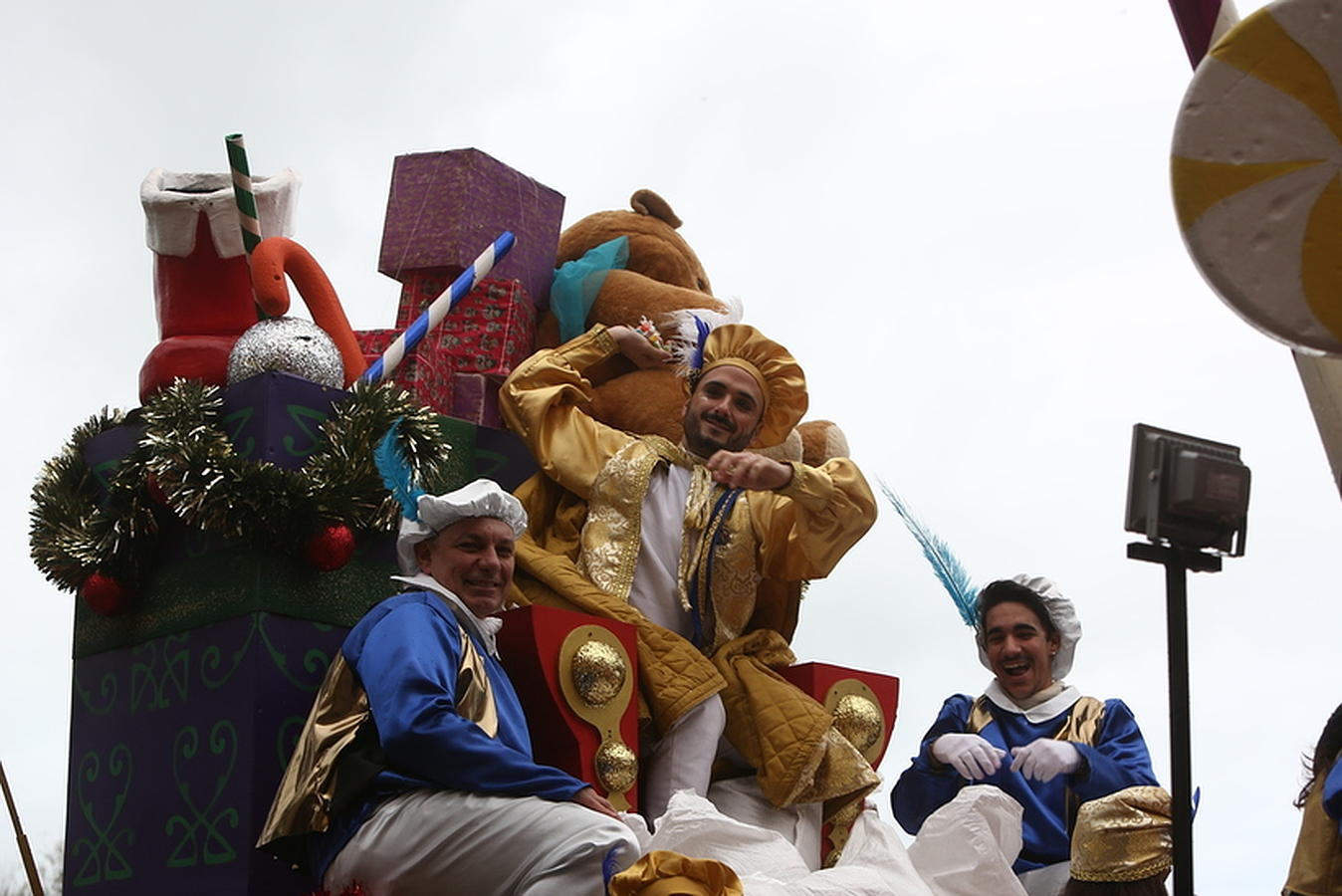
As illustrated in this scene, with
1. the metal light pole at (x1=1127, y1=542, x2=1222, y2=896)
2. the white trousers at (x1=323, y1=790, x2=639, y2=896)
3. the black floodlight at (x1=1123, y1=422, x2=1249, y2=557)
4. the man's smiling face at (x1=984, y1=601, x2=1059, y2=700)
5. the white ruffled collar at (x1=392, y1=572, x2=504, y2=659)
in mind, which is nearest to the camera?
the metal light pole at (x1=1127, y1=542, x2=1222, y2=896)

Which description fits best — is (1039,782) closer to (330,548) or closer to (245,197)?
(330,548)

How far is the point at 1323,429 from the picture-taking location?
2.70 metres

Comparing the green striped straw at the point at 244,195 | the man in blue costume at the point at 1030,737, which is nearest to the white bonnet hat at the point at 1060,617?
the man in blue costume at the point at 1030,737

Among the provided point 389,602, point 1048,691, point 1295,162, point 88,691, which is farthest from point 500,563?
point 1295,162

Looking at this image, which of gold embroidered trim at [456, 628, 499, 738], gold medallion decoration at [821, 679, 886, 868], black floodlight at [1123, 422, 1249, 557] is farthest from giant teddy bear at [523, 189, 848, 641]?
black floodlight at [1123, 422, 1249, 557]

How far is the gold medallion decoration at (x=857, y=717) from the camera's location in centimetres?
493

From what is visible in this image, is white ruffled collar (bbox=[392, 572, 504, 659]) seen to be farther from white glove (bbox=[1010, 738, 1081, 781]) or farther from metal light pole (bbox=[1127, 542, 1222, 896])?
metal light pole (bbox=[1127, 542, 1222, 896])

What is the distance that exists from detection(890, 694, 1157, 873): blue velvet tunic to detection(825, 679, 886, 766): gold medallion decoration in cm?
22

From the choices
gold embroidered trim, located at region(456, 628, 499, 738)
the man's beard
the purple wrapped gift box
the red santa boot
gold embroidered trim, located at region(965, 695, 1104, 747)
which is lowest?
gold embroidered trim, located at region(965, 695, 1104, 747)

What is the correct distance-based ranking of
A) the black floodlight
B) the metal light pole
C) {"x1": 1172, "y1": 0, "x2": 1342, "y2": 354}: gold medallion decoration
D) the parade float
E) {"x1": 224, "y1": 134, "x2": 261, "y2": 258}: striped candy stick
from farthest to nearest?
{"x1": 224, "y1": 134, "x2": 261, "y2": 258}: striped candy stick → the parade float → the black floodlight → the metal light pole → {"x1": 1172, "y1": 0, "x2": 1342, "y2": 354}: gold medallion decoration

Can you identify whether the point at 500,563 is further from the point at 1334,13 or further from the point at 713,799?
the point at 1334,13

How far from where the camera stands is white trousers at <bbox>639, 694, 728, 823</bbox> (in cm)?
457

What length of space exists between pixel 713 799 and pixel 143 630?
5.03 ft

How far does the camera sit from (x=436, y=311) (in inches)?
204
